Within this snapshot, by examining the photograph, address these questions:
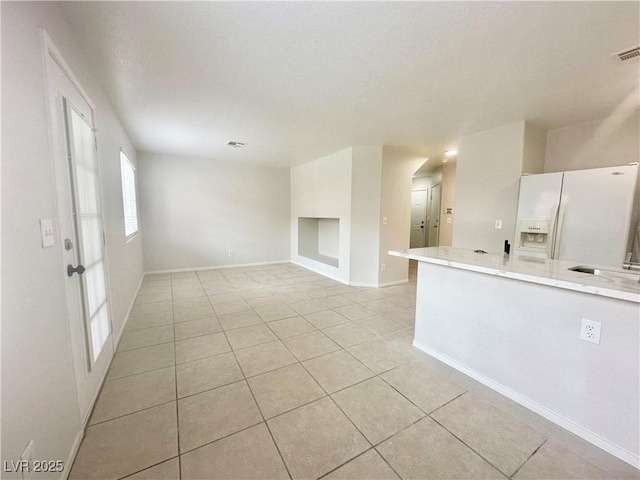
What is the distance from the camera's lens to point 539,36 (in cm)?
167

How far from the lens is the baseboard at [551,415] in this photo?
4.49 feet

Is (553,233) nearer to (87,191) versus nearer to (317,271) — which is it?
(317,271)

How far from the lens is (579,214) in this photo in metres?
2.64

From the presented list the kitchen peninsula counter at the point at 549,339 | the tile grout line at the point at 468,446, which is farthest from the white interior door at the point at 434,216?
the tile grout line at the point at 468,446

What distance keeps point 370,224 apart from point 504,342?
2866mm

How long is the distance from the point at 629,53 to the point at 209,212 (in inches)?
245

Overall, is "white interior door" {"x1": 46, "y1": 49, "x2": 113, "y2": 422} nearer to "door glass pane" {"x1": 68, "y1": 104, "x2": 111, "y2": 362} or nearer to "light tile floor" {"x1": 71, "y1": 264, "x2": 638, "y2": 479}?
"door glass pane" {"x1": 68, "y1": 104, "x2": 111, "y2": 362}

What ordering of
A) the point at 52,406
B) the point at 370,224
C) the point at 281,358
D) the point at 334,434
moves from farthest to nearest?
the point at 370,224
the point at 281,358
the point at 334,434
the point at 52,406

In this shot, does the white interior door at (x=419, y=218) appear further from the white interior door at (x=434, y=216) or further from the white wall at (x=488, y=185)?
the white wall at (x=488, y=185)

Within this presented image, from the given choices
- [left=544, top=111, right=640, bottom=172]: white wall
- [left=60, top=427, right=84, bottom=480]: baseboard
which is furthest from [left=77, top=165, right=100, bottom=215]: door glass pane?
[left=544, top=111, right=640, bottom=172]: white wall

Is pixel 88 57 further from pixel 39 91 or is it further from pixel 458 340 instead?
pixel 458 340

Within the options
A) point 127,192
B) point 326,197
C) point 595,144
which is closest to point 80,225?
point 127,192

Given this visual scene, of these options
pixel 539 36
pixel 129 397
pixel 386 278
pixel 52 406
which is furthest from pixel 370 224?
pixel 52 406

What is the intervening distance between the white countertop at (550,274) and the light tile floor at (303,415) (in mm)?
908
